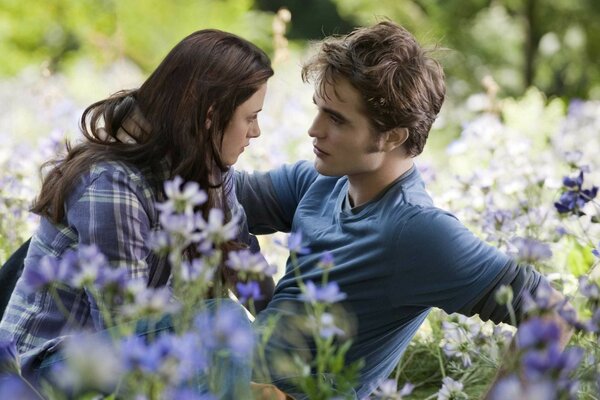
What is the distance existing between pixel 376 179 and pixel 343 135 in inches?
5.6

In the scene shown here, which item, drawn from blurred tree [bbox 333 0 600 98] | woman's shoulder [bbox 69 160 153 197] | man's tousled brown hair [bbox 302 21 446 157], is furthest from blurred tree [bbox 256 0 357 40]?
woman's shoulder [bbox 69 160 153 197]

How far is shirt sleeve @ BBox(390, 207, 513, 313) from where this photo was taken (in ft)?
6.62

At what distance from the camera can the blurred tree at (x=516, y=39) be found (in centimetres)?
682

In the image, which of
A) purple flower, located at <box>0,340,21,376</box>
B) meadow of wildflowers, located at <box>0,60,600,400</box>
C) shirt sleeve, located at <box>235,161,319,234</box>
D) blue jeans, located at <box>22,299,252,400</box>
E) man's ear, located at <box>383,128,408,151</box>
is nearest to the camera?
meadow of wildflowers, located at <box>0,60,600,400</box>

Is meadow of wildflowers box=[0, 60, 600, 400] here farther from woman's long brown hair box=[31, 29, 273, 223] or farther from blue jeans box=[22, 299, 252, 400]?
woman's long brown hair box=[31, 29, 273, 223]

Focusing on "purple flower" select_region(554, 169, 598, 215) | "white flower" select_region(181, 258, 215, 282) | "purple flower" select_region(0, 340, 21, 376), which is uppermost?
"white flower" select_region(181, 258, 215, 282)

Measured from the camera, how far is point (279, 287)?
2.38m

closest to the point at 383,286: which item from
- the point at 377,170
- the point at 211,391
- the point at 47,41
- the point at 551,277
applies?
the point at 377,170

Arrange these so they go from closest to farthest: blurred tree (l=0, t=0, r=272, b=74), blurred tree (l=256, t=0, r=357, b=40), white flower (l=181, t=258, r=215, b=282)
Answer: white flower (l=181, t=258, r=215, b=282)
blurred tree (l=0, t=0, r=272, b=74)
blurred tree (l=256, t=0, r=357, b=40)

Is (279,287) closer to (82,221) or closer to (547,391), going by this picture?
(82,221)

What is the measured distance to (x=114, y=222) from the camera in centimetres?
201

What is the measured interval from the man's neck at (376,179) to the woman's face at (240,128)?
276mm

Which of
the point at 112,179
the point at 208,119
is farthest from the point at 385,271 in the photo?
the point at 112,179

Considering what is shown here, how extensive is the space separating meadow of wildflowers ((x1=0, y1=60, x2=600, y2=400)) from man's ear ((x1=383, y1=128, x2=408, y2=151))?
353mm
